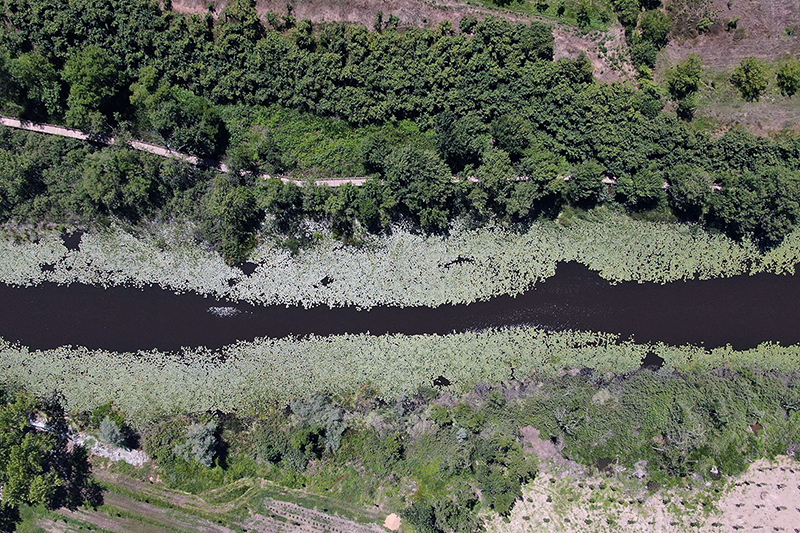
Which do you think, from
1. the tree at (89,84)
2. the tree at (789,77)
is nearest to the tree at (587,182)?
the tree at (789,77)

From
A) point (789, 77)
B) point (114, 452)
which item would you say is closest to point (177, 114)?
point (114, 452)

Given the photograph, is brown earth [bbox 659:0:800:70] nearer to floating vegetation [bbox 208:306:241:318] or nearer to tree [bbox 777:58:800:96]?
tree [bbox 777:58:800:96]

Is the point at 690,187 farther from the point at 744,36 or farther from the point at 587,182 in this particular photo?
the point at 744,36

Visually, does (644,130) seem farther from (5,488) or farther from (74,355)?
(5,488)

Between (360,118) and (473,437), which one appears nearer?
(473,437)

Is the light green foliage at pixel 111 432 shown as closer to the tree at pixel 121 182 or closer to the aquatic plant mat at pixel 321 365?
the aquatic plant mat at pixel 321 365
